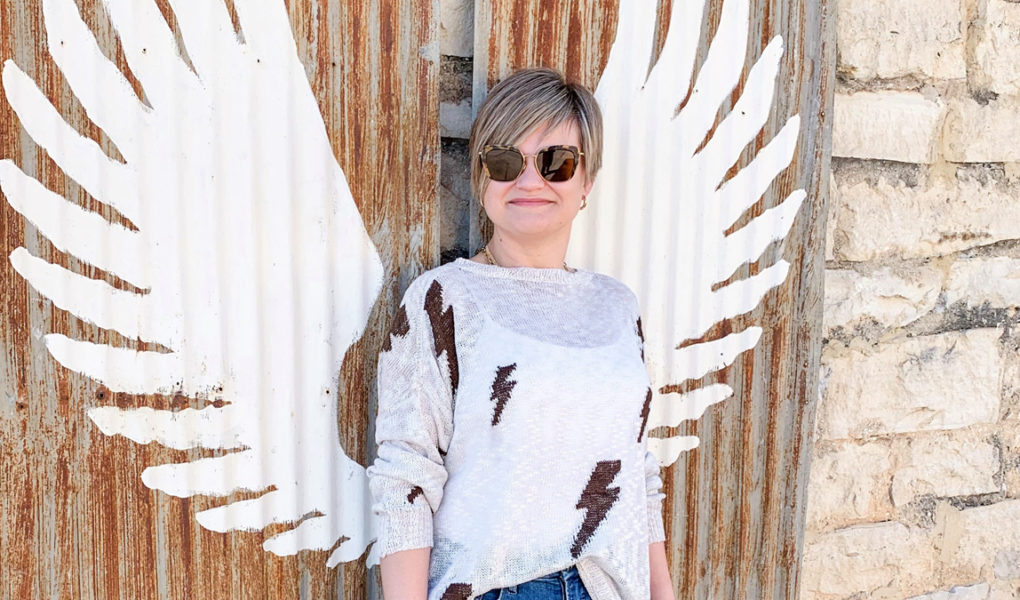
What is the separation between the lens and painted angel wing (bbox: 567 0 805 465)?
1.99 meters

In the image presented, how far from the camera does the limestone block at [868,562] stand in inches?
91.5

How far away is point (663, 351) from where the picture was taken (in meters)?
2.09

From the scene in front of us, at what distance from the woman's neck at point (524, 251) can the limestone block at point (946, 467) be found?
1.28 meters

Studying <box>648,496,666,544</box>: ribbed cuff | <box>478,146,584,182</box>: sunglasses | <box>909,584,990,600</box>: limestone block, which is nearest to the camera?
<box>478,146,584,182</box>: sunglasses

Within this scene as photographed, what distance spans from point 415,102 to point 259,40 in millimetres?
325

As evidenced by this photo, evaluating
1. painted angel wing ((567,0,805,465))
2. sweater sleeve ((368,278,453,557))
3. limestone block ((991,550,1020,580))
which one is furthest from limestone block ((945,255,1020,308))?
sweater sleeve ((368,278,453,557))

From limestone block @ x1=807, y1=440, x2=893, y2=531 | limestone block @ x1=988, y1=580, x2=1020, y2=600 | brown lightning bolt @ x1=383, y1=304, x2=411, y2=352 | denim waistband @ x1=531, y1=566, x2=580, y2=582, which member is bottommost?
limestone block @ x1=988, y1=580, x2=1020, y2=600

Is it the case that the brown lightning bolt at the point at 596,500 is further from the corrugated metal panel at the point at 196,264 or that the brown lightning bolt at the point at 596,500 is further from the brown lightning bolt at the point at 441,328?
the corrugated metal panel at the point at 196,264

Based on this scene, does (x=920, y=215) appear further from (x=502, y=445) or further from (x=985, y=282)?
(x=502, y=445)

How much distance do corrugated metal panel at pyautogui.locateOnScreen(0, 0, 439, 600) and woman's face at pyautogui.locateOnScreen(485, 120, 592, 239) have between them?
230 millimetres

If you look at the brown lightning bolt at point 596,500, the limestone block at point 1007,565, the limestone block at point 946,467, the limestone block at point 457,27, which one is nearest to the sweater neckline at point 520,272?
the brown lightning bolt at point 596,500

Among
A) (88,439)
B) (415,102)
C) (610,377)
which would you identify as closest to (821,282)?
(610,377)

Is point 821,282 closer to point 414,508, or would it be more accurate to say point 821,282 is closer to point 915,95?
point 915,95

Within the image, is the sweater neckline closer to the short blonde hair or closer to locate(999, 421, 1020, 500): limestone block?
the short blonde hair
